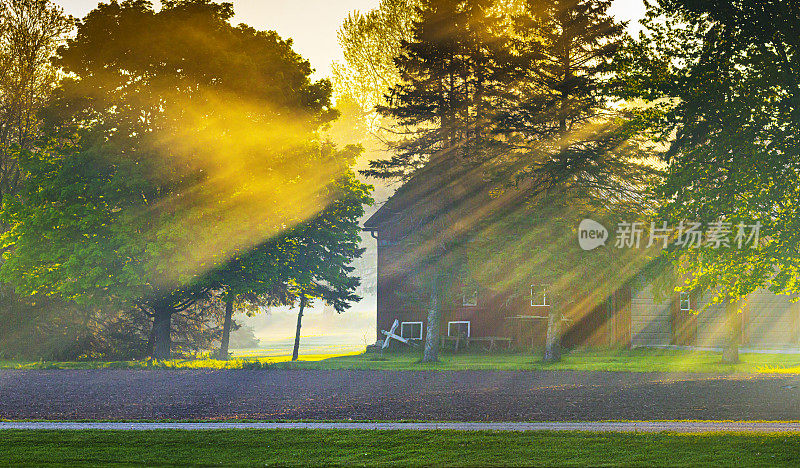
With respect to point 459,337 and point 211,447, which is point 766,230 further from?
point 459,337

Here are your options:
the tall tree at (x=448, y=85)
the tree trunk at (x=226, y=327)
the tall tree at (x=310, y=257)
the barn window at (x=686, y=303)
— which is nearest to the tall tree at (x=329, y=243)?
the tall tree at (x=310, y=257)

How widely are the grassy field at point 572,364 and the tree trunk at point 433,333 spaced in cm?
55

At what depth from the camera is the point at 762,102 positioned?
20.3m

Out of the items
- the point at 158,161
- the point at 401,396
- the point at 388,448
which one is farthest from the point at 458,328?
the point at 388,448

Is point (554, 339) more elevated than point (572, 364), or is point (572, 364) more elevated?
point (554, 339)

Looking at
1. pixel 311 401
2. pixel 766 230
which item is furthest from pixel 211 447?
pixel 766 230

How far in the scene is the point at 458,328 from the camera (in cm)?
4069

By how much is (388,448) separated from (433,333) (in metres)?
21.7

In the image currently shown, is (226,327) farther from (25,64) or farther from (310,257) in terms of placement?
(25,64)

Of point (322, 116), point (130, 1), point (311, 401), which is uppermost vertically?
point (130, 1)

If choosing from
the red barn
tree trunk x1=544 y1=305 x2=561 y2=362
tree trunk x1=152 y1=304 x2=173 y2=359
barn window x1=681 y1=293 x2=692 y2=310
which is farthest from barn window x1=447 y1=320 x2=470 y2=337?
tree trunk x1=152 y1=304 x2=173 y2=359

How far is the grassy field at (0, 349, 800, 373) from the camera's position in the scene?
28.0 metres

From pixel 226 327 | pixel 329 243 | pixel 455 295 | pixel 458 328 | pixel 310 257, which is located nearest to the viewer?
pixel 455 295

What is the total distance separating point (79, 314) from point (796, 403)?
30.4 metres
